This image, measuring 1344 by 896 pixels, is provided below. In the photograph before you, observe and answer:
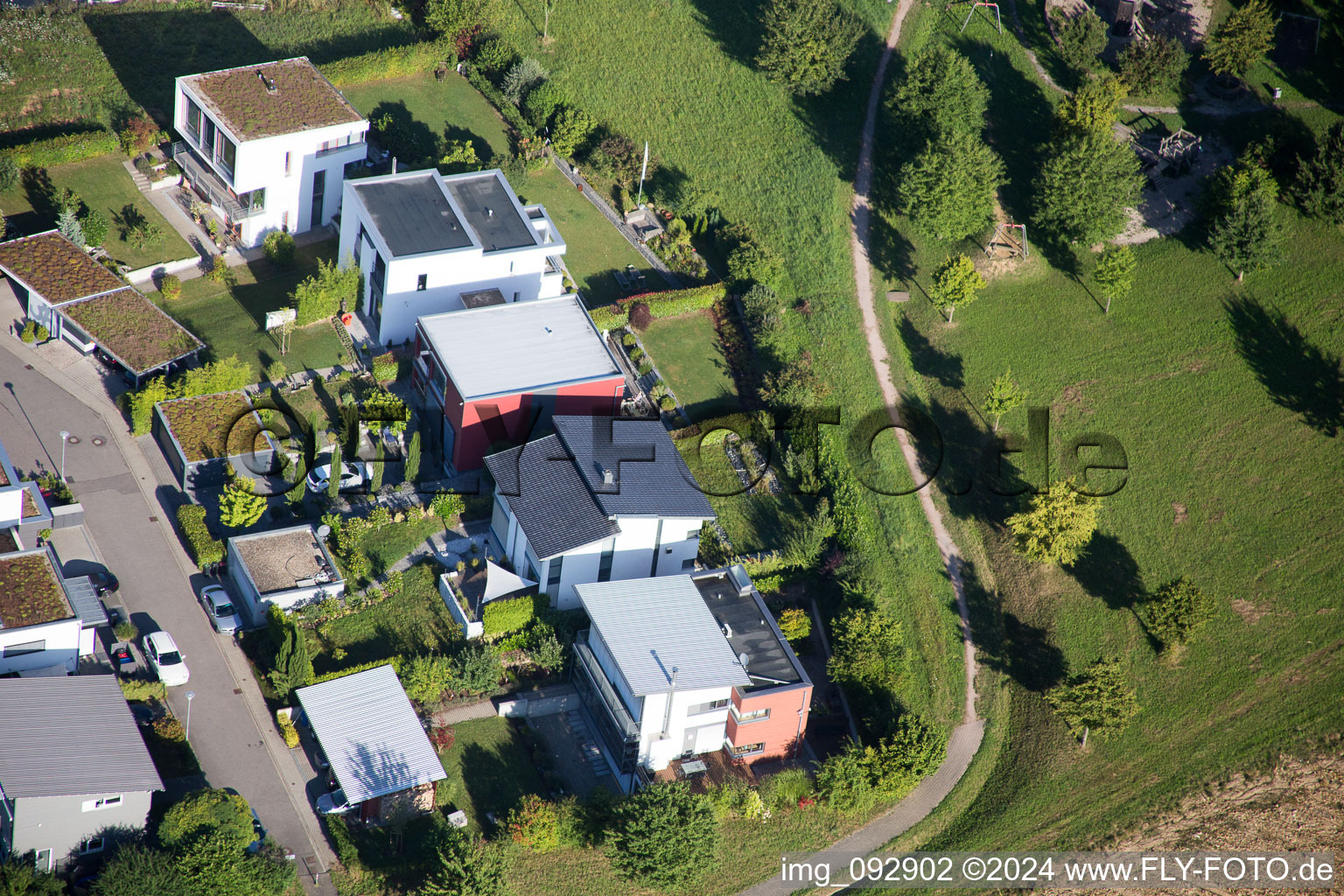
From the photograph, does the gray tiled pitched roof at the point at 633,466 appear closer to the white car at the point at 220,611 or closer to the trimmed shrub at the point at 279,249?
the white car at the point at 220,611

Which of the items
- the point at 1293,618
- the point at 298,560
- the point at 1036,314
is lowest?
the point at 298,560

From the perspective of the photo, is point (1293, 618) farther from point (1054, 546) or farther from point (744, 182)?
point (744, 182)

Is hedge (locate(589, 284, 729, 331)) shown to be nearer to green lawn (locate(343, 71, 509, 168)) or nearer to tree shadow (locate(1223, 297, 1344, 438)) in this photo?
green lawn (locate(343, 71, 509, 168))

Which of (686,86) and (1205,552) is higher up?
(686,86)

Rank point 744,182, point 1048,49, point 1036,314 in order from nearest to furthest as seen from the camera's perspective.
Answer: point 1036,314 < point 744,182 < point 1048,49

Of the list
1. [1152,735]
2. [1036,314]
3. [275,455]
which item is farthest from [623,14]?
[1152,735]

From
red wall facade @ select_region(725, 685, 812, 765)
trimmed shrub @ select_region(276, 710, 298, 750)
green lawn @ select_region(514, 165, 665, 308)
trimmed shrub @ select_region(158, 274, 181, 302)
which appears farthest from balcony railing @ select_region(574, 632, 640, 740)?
trimmed shrub @ select_region(158, 274, 181, 302)

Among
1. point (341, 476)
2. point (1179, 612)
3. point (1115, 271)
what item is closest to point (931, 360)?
point (1115, 271)

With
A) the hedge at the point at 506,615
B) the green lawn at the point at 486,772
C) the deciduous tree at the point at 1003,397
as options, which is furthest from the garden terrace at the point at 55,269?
the deciduous tree at the point at 1003,397
